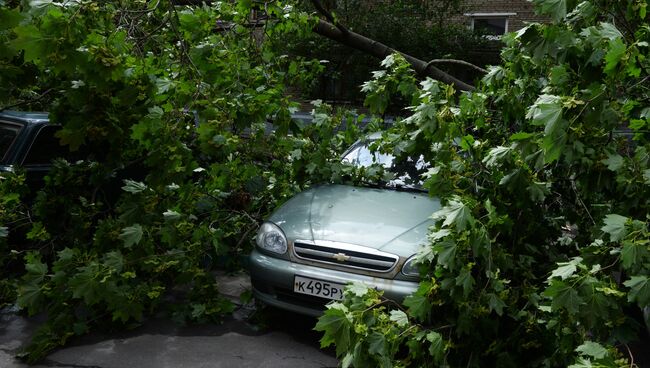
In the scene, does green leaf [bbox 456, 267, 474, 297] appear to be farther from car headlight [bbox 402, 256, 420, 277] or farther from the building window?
the building window

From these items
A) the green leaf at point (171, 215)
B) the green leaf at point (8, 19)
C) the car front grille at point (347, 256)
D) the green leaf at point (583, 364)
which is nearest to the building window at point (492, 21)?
the green leaf at point (171, 215)

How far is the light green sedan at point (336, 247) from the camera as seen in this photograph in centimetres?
476

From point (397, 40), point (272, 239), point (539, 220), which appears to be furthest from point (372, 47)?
point (397, 40)

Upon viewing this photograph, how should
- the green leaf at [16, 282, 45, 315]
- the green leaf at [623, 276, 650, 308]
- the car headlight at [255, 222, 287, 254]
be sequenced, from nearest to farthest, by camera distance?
the green leaf at [623, 276, 650, 308] < the green leaf at [16, 282, 45, 315] < the car headlight at [255, 222, 287, 254]

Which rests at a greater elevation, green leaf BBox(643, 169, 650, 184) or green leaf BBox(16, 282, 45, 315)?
green leaf BBox(643, 169, 650, 184)

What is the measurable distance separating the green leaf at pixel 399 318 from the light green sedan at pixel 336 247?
0.60 m

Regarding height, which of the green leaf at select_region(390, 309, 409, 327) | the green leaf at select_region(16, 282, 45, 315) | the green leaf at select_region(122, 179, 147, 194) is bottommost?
the green leaf at select_region(16, 282, 45, 315)

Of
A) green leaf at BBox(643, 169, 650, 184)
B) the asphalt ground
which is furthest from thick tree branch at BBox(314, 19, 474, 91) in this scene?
green leaf at BBox(643, 169, 650, 184)

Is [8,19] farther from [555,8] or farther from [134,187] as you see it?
[555,8]

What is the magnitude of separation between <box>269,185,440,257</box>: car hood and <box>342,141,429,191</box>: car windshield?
15 centimetres

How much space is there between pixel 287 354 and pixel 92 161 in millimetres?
2589

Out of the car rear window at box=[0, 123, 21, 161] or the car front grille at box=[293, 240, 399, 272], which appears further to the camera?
the car rear window at box=[0, 123, 21, 161]

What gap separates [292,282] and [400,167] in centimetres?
171

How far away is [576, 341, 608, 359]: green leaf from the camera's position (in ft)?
9.77
